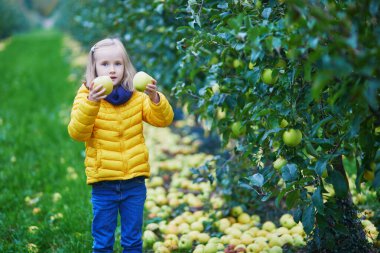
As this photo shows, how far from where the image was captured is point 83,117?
216 cm

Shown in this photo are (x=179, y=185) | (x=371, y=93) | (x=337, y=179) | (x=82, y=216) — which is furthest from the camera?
(x=179, y=185)

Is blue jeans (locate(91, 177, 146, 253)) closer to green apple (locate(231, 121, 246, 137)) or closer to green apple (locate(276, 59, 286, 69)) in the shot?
green apple (locate(231, 121, 246, 137))

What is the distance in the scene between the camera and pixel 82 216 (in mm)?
3135

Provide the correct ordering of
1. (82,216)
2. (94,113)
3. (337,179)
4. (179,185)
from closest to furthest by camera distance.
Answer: (337,179), (94,113), (82,216), (179,185)

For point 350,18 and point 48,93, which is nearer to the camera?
point 350,18

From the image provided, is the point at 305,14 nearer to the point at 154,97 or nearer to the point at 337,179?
the point at 337,179

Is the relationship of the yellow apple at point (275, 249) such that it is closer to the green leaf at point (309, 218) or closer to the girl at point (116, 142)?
the green leaf at point (309, 218)

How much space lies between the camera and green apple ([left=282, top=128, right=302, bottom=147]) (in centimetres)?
187

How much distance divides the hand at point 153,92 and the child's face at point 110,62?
0.22 m

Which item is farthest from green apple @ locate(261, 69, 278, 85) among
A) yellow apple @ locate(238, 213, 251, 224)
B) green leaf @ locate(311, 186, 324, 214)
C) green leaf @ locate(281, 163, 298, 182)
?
yellow apple @ locate(238, 213, 251, 224)

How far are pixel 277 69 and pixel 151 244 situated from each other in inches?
57.2

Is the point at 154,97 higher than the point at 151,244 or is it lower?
higher

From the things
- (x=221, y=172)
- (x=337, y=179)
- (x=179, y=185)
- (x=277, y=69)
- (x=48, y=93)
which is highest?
(x=277, y=69)

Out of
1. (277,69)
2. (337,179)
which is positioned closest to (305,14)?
(277,69)
